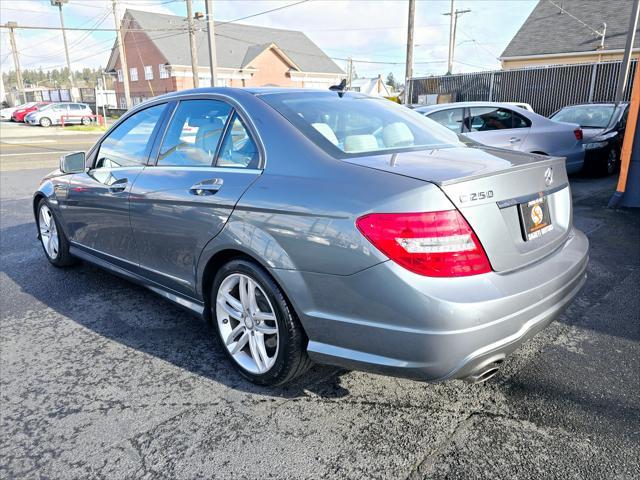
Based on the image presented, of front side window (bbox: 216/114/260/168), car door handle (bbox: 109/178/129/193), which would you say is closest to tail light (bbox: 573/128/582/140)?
front side window (bbox: 216/114/260/168)

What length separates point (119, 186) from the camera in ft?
11.9

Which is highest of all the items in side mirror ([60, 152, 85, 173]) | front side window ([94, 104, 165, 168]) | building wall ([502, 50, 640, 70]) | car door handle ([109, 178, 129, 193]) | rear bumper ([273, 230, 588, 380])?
building wall ([502, 50, 640, 70])

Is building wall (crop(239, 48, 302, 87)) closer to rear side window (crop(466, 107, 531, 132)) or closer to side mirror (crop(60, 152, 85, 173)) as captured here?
rear side window (crop(466, 107, 531, 132))

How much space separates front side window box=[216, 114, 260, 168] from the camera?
9.15 ft

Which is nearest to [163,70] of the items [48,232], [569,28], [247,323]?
[569,28]

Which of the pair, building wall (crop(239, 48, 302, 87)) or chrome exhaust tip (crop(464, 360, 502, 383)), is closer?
chrome exhaust tip (crop(464, 360, 502, 383))

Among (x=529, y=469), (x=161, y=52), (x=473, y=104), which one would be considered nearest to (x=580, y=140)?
(x=473, y=104)

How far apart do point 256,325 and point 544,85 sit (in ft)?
66.0

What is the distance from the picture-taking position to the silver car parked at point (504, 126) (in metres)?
8.32

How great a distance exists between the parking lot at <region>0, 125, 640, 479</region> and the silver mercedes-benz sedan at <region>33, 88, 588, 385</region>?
33 cm

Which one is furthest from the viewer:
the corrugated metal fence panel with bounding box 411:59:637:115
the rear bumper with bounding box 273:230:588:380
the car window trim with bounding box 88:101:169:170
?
the corrugated metal fence panel with bounding box 411:59:637:115

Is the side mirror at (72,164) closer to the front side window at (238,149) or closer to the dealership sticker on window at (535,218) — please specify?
the front side window at (238,149)

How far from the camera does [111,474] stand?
2.21 metres

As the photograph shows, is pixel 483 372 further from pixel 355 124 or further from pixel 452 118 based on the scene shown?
pixel 452 118
